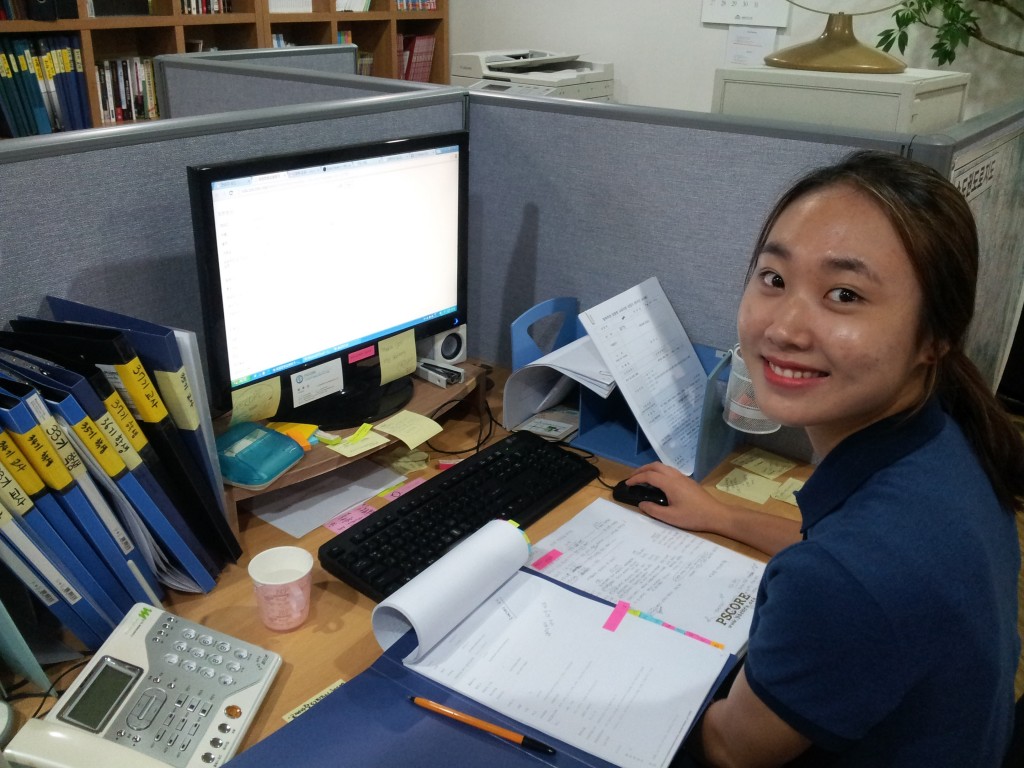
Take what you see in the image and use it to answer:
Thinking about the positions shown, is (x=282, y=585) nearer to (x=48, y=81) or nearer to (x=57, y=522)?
(x=57, y=522)

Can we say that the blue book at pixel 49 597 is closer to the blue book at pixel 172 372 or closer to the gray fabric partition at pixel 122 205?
the blue book at pixel 172 372

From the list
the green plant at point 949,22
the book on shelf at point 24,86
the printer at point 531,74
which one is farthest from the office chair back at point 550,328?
the book on shelf at point 24,86

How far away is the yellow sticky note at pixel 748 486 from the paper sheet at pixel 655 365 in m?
0.06

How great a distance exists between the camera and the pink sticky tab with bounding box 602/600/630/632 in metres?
0.93

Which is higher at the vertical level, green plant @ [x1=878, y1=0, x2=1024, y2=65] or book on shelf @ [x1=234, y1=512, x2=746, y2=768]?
green plant @ [x1=878, y1=0, x2=1024, y2=65]

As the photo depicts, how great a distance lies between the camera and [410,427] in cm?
123

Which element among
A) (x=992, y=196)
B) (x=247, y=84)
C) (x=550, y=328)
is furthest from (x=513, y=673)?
(x=247, y=84)

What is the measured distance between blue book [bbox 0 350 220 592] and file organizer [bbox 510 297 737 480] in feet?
1.82

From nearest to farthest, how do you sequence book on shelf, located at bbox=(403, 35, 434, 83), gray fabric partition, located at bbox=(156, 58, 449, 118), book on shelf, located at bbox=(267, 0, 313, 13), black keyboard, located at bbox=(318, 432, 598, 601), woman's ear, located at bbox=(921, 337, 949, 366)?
woman's ear, located at bbox=(921, 337, 949, 366), black keyboard, located at bbox=(318, 432, 598, 601), gray fabric partition, located at bbox=(156, 58, 449, 118), book on shelf, located at bbox=(267, 0, 313, 13), book on shelf, located at bbox=(403, 35, 434, 83)

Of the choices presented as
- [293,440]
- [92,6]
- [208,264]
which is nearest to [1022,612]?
[293,440]

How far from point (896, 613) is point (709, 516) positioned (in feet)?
1.55

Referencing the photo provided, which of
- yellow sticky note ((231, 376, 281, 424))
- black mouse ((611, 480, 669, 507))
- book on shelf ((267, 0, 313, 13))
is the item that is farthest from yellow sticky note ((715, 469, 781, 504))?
book on shelf ((267, 0, 313, 13))

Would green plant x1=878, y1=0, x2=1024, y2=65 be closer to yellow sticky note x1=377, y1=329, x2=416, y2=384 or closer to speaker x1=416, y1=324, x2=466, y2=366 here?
speaker x1=416, y1=324, x2=466, y2=366

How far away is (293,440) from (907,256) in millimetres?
773
